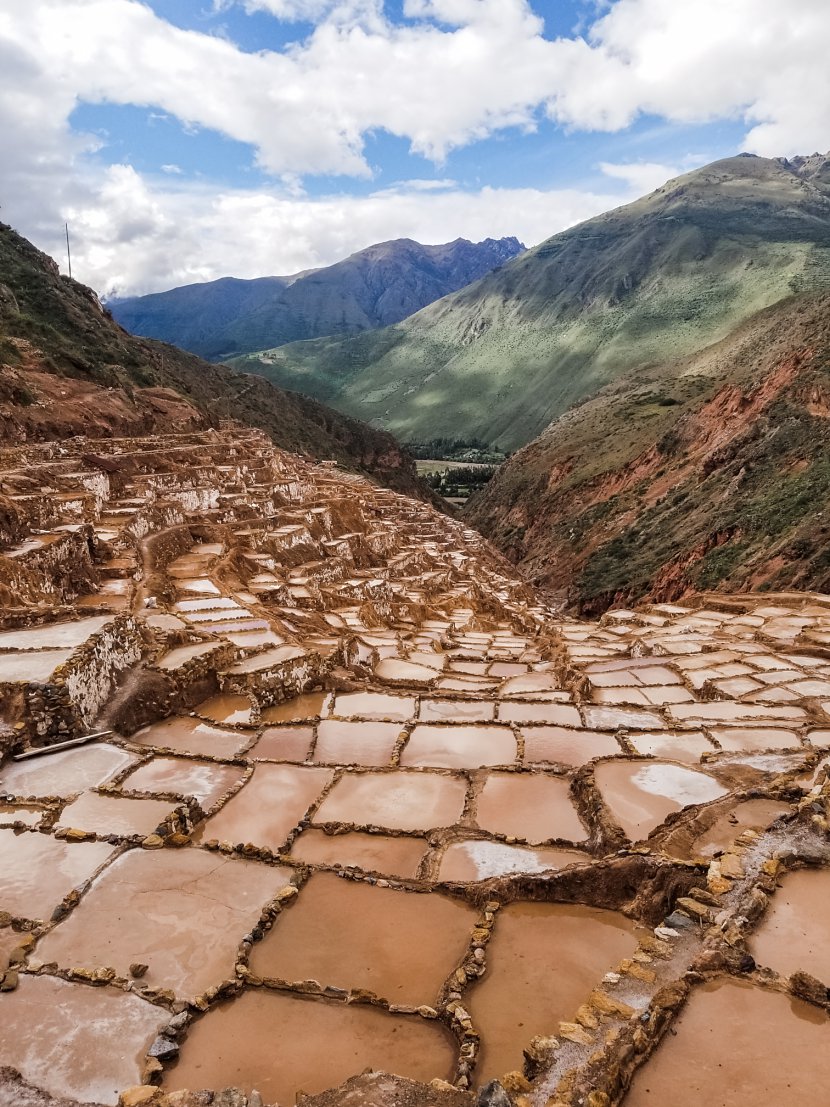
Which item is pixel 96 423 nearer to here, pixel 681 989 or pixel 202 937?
pixel 202 937

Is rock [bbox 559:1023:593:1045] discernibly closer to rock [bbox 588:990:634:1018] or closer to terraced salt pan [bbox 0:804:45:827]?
rock [bbox 588:990:634:1018]

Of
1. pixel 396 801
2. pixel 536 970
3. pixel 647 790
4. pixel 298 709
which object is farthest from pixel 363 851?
A: pixel 298 709

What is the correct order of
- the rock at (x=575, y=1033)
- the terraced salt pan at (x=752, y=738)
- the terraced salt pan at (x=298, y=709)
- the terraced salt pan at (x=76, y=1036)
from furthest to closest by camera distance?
the terraced salt pan at (x=298, y=709), the terraced salt pan at (x=752, y=738), the terraced salt pan at (x=76, y=1036), the rock at (x=575, y=1033)

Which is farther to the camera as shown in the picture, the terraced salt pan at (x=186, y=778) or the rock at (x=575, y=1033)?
the terraced salt pan at (x=186, y=778)

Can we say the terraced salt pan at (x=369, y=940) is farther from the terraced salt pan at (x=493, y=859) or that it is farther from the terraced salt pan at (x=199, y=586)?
the terraced salt pan at (x=199, y=586)

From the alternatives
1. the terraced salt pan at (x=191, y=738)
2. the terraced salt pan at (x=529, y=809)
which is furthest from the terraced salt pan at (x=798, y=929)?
the terraced salt pan at (x=191, y=738)

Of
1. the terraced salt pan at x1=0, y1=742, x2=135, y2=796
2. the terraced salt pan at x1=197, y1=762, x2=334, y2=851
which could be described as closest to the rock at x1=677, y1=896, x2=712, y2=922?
the terraced salt pan at x1=197, y1=762, x2=334, y2=851
